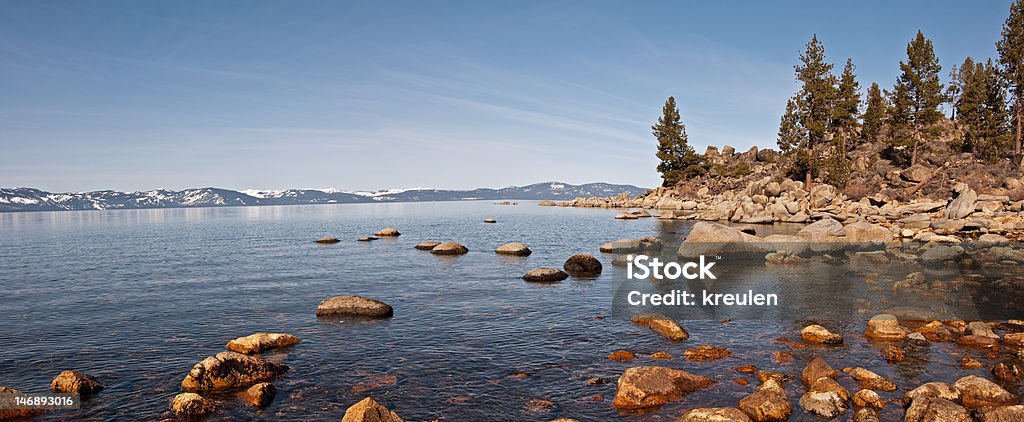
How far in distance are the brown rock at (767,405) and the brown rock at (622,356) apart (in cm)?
387

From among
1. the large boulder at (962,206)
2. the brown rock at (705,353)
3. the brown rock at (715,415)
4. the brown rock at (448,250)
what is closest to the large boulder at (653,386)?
the brown rock at (715,415)

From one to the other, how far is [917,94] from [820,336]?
3675 inches

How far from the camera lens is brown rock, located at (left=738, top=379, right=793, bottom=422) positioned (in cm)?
1098

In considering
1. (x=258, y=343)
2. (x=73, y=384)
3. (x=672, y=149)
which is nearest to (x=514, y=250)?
(x=258, y=343)

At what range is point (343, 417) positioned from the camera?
1101 centimetres

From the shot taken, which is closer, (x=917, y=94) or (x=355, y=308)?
(x=355, y=308)

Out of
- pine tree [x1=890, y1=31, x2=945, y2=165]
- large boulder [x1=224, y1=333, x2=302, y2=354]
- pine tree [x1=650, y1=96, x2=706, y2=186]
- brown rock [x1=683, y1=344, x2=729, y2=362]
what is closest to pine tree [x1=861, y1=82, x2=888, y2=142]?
pine tree [x1=890, y1=31, x2=945, y2=165]

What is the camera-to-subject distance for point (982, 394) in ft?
37.4

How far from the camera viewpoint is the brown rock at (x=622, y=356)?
15250mm

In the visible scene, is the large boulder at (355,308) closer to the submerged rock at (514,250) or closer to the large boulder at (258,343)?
the large boulder at (258,343)

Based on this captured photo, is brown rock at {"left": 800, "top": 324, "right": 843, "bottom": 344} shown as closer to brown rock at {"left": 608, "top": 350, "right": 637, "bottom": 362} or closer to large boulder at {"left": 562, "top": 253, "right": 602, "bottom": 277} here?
brown rock at {"left": 608, "top": 350, "right": 637, "bottom": 362}

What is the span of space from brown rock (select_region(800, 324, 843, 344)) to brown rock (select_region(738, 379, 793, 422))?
554 cm

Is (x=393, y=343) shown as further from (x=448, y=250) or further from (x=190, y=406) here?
(x=448, y=250)

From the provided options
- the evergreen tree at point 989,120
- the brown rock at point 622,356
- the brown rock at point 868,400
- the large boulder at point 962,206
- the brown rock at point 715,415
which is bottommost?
the brown rock at point 622,356
